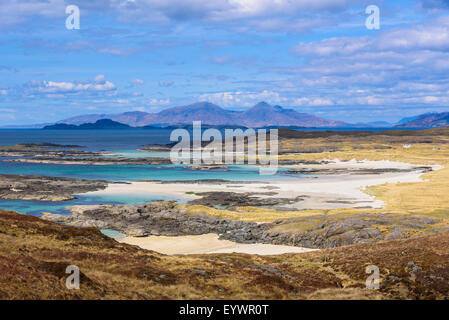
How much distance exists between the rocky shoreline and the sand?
63.4 inches

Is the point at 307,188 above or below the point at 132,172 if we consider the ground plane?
below

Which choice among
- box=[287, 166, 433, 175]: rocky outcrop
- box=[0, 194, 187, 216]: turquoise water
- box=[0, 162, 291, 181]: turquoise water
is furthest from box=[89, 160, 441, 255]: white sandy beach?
box=[0, 162, 291, 181]: turquoise water

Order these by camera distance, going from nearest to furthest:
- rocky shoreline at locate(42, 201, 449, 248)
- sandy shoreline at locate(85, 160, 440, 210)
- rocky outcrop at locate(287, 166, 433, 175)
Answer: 1. rocky shoreline at locate(42, 201, 449, 248)
2. sandy shoreline at locate(85, 160, 440, 210)
3. rocky outcrop at locate(287, 166, 433, 175)

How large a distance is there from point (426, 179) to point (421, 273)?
273 ft

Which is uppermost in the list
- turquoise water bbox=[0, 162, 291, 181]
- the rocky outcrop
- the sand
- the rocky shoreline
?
turquoise water bbox=[0, 162, 291, 181]

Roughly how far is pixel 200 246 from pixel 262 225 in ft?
35.1

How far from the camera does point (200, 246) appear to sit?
53750mm

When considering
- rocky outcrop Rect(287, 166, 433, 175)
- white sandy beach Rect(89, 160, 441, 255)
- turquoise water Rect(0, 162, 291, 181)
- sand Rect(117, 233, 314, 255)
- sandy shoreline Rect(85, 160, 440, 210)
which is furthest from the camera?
rocky outcrop Rect(287, 166, 433, 175)

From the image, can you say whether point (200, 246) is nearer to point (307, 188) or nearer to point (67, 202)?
point (67, 202)

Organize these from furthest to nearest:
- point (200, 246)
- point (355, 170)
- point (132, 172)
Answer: point (355, 170) → point (132, 172) → point (200, 246)

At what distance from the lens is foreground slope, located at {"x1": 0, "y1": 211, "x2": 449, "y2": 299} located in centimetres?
2238

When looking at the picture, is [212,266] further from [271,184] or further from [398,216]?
[271,184]

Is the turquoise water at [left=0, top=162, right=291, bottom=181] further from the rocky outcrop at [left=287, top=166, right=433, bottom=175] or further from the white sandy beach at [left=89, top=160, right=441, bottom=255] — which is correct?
the white sandy beach at [left=89, top=160, right=441, bottom=255]

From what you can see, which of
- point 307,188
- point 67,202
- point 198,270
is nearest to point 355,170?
point 307,188
